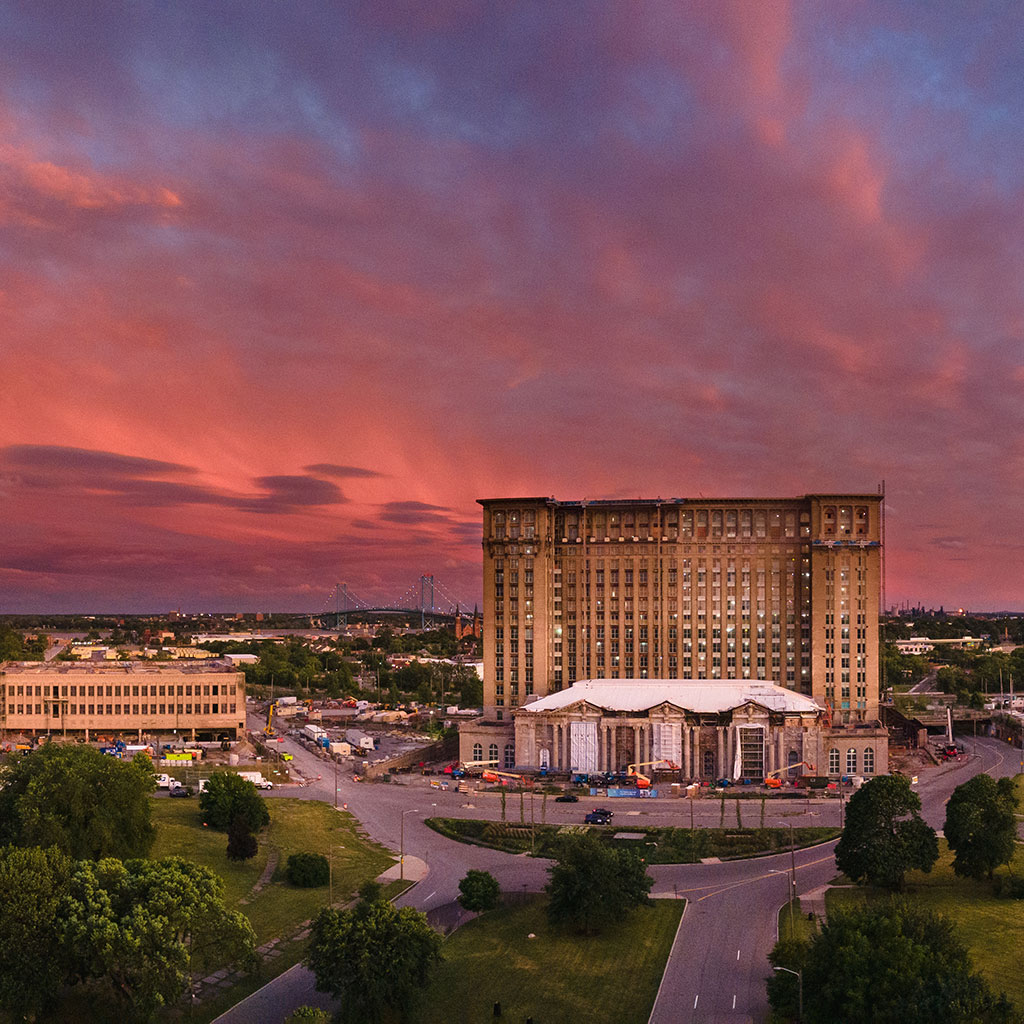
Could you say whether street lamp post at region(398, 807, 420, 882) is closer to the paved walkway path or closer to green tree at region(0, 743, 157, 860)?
the paved walkway path

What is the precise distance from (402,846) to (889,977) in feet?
190

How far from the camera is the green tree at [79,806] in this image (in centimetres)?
8081

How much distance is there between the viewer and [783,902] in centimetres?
8556

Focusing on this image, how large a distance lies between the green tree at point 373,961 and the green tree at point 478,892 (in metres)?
17.5

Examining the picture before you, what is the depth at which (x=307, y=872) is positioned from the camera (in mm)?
90000

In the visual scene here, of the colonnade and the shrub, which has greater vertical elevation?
the colonnade

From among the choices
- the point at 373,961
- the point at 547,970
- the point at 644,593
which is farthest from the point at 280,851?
the point at 644,593

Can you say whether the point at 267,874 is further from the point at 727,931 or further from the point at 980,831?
the point at 980,831

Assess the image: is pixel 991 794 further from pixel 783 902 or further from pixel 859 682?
pixel 859 682

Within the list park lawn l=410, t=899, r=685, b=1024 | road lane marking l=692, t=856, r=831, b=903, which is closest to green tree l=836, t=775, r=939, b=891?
road lane marking l=692, t=856, r=831, b=903

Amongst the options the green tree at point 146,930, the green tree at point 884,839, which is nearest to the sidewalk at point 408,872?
the green tree at point 146,930

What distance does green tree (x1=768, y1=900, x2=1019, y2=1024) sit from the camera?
179 feet

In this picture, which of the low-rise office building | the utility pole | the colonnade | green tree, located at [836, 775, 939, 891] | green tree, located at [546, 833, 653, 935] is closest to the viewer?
green tree, located at [546, 833, 653, 935]

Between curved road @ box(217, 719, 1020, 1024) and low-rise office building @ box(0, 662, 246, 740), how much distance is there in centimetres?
2779
